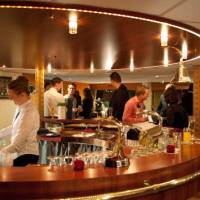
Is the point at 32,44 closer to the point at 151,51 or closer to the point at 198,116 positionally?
the point at 151,51

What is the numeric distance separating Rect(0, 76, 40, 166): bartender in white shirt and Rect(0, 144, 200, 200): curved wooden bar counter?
806mm

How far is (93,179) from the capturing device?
188cm

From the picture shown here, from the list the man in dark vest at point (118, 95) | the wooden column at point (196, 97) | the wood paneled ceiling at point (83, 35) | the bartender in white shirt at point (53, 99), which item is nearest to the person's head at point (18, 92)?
the wood paneled ceiling at point (83, 35)

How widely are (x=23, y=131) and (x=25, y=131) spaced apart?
17 mm

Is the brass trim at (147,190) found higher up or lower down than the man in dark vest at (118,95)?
lower down

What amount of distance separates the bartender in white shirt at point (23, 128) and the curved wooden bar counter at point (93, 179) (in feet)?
2.64

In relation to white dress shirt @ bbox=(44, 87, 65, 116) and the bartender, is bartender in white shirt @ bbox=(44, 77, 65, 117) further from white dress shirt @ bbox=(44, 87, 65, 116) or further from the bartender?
the bartender

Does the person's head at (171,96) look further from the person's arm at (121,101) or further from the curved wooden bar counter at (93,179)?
the curved wooden bar counter at (93,179)

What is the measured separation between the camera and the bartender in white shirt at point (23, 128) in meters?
2.90

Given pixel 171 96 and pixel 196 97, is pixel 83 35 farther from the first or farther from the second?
pixel 196 97

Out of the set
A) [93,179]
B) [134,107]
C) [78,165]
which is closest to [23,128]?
[78,165]

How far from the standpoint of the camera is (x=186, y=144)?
3373mm

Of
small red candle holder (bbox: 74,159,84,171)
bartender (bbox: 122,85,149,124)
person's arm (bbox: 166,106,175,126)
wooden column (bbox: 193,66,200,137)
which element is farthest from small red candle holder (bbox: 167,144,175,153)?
wooden column (bbox: 193,66,200,137)

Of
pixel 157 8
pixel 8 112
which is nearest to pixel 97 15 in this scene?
pixel 157 8
